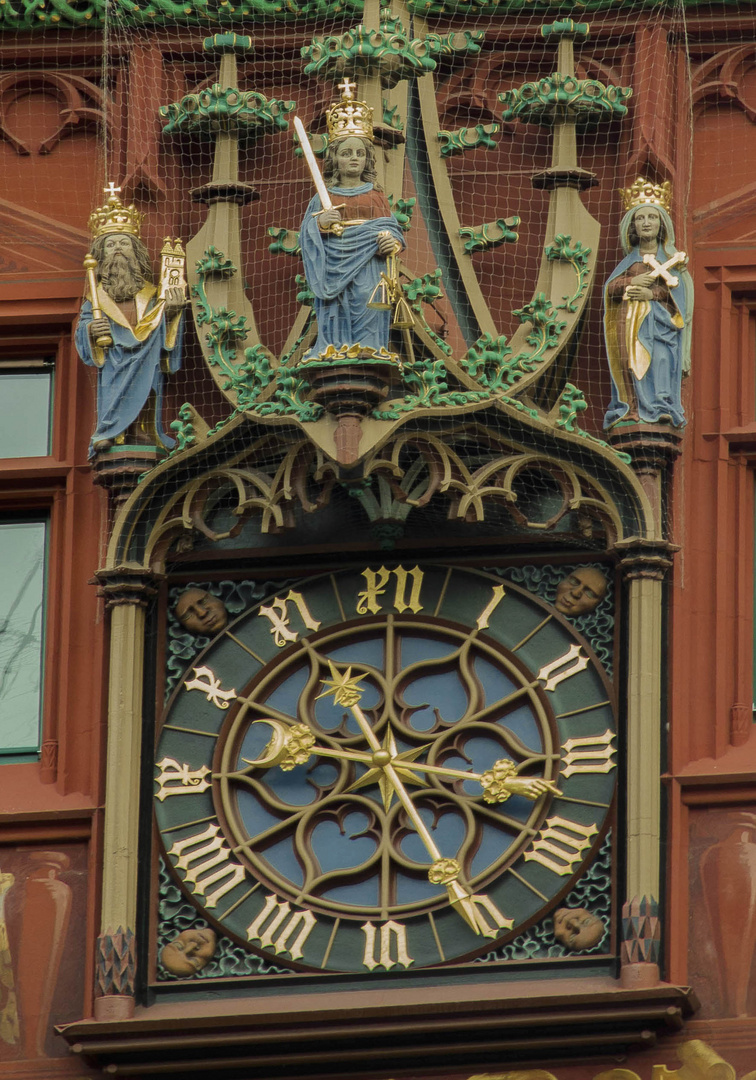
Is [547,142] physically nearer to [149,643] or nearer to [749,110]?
[749,110]

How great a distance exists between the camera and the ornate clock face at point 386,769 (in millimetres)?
19781

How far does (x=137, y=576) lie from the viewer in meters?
20.3

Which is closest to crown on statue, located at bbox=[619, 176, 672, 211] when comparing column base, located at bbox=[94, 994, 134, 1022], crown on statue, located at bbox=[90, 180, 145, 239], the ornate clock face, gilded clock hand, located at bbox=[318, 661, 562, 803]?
the ornate clock face

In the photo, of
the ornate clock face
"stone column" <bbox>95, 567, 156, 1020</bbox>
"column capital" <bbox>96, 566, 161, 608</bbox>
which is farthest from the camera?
"column capital" <bbox>96, 566, 161, 608</bbox>

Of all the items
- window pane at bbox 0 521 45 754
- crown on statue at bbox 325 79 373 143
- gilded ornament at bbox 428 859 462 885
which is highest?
crown on statue at bbox 325 79 373 143

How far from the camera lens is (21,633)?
20.9 m

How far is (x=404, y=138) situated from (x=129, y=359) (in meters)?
1.54

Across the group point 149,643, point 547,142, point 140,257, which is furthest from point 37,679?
point 547,142

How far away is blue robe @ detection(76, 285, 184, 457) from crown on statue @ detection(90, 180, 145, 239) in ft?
0.95

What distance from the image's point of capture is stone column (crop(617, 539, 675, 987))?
19.4 meters

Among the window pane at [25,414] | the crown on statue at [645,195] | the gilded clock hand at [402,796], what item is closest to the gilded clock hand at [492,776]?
the gilded clock hand at [402,796]

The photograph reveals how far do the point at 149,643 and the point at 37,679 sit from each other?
0.63 m

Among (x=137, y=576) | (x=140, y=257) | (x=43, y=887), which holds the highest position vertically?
(x=140, y=257)

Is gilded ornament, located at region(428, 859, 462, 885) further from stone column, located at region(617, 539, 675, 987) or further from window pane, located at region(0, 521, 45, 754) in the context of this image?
window pane, located at region(0, 521, 45, 754)
